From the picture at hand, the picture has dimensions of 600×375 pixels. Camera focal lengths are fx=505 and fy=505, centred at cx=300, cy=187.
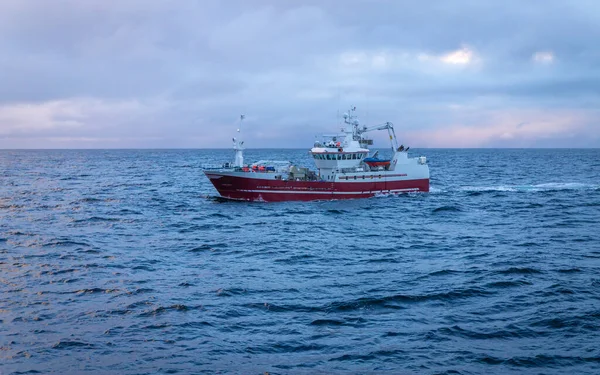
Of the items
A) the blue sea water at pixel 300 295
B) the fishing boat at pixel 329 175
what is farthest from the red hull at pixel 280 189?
the blue sea water at pixel 300 295

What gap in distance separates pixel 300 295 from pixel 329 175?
33402mm

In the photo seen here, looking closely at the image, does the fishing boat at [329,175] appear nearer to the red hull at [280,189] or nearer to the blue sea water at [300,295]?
the red hull at [280,189]

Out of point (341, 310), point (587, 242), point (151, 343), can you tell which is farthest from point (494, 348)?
point (587, 242)

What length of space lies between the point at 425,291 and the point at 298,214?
2508 cm

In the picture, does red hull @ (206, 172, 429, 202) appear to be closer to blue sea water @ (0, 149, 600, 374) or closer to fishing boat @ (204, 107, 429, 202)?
fishing boat @ (204, 107, 429, 202)

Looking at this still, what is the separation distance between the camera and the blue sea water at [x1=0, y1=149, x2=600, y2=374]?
15.0 meters

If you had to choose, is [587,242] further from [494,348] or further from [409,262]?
[494,348]

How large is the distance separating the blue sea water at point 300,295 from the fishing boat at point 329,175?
934 cm

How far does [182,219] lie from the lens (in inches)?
1706

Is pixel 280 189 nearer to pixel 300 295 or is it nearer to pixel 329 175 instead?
pixel 329 175

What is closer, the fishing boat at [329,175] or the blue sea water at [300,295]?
the blue sea water at [300,295]

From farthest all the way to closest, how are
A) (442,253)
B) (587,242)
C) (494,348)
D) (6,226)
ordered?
(6,226), (587,242), (442,253), (494,348)

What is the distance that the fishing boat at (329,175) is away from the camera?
51500mm

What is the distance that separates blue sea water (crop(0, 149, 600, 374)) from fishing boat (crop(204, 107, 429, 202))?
9.34 meters
